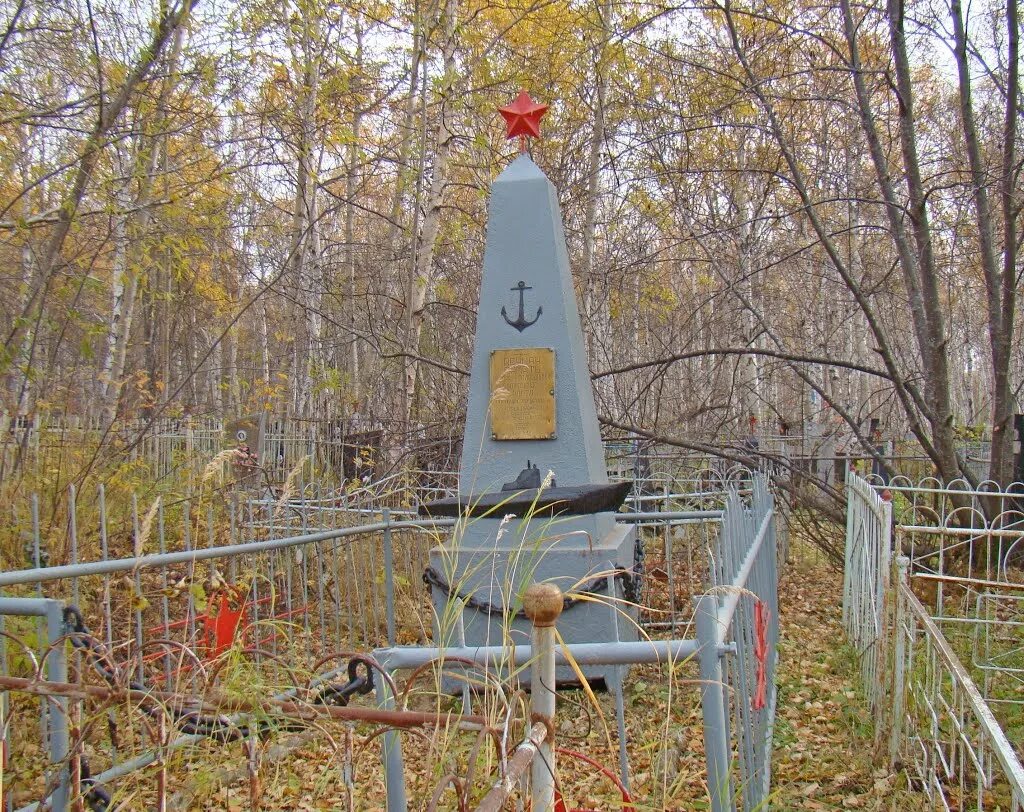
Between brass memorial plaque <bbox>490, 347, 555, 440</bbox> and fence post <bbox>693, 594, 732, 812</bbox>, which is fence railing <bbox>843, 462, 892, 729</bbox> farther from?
fence post <bbox>693, 594, 732, 812</bbox>

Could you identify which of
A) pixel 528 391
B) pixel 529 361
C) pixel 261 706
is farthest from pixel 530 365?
pixel 261 706

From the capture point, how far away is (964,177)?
9648 millimetres

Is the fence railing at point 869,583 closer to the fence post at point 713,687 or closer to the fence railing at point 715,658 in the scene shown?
the fence railing at point 715,658

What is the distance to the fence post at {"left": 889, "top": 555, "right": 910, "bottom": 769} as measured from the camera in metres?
3.72

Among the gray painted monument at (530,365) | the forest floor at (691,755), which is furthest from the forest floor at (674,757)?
Result: the gray painted monument at (530,365)

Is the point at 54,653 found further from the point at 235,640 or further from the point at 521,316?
the point at 521,316

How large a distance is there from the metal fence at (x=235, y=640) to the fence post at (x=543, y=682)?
15cm

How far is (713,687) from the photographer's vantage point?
175 centimetres

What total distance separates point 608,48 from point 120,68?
443cm

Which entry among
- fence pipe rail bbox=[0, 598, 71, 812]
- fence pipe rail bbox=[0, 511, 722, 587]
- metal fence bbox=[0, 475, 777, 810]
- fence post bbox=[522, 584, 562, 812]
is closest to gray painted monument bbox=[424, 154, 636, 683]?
fence pipe rail bbox=[0, 511, 722, 587]

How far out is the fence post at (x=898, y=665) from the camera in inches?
147

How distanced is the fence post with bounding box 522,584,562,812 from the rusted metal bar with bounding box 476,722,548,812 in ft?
0.05

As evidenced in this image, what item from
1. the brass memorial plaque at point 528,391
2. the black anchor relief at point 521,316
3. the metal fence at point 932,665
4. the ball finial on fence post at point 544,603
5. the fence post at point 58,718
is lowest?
the metal fence at point 932,665

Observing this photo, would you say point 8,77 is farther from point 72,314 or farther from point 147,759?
point 147,759
